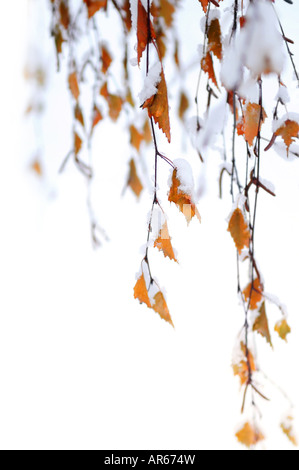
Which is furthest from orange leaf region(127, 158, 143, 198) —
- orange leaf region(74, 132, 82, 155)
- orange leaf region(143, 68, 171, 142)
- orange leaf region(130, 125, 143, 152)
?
orange leaf region(143, 68, 171, 142)

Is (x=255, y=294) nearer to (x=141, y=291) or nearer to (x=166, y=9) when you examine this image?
(x=141, y=291)

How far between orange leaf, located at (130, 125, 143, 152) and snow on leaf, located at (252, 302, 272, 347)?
0.62 meters

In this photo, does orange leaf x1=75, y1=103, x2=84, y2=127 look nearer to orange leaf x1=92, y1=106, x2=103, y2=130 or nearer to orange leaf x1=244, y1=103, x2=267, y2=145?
orange leaf x1=92, y1=106, x2=103, y2=130

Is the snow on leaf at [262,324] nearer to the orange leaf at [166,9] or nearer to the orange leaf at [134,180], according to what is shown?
the orange leaf at [134,180]

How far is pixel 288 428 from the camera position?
675mm

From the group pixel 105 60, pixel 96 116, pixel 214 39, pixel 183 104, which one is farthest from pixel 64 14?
pixel 214 39

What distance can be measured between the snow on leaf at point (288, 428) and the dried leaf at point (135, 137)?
2.44ft

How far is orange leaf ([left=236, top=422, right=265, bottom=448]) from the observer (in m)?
0.61

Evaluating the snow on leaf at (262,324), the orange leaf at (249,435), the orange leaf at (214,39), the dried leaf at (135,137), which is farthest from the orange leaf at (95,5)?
the orange leaf at (249,435)

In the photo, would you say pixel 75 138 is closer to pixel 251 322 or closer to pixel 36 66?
pixel 36 66

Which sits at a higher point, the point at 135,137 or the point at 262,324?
the point at 135,137

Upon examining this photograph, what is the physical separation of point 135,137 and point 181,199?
0.62 metres
